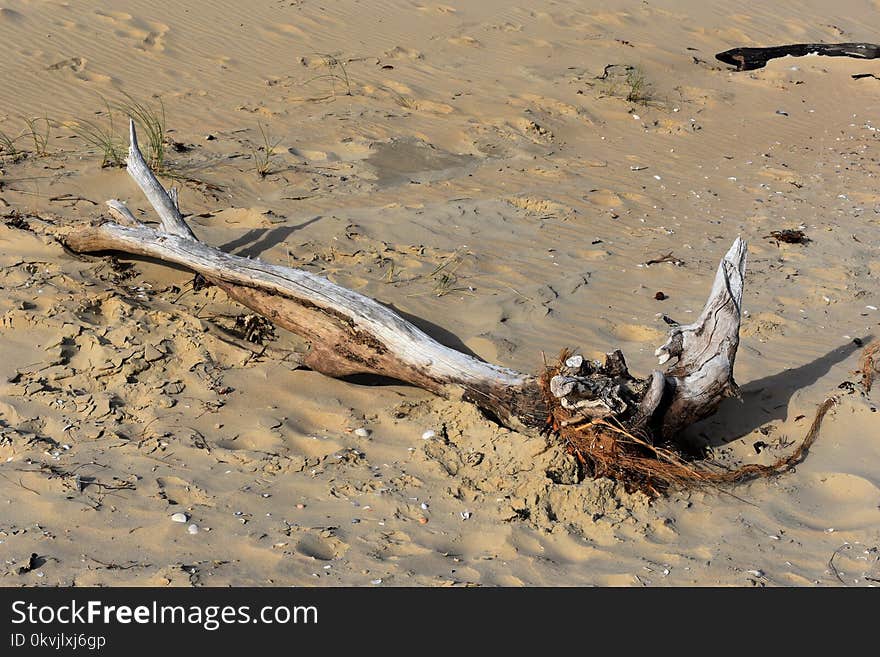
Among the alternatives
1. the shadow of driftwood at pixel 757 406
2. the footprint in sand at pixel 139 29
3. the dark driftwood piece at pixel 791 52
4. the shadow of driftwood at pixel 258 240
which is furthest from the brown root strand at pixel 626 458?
the dark driftwood piece at pixel 791 52

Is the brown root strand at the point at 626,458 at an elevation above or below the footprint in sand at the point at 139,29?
above

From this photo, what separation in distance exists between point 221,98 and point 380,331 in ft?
17.0

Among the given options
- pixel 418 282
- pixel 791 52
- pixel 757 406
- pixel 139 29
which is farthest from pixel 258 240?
pixel 791 52

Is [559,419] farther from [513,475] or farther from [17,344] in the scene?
[17,344]

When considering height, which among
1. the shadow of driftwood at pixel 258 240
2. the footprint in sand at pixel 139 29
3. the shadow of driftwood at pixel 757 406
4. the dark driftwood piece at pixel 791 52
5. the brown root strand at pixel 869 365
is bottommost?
the shadow of driftwood at pixel 258 240

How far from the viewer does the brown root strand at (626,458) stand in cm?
383

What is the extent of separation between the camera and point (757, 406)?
14.7 ft

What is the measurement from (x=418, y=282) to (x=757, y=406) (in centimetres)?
215

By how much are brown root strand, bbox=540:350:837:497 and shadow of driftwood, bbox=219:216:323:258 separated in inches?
103

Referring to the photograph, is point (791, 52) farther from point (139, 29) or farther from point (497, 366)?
point (497, 366)

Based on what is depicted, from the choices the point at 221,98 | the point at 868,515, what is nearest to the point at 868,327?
the point at 868,515

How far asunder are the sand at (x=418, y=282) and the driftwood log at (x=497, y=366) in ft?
0.48

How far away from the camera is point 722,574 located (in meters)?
3.42

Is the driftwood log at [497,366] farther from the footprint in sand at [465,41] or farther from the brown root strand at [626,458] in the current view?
the footprint in sand at [465,41]
